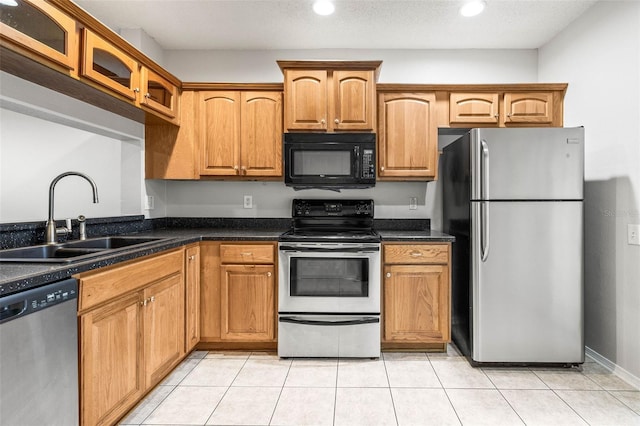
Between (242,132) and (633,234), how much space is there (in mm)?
2800

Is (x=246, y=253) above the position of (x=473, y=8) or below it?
below

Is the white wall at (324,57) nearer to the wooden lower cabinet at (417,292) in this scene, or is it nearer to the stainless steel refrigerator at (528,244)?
the wooden lower cabinet at (417,292)

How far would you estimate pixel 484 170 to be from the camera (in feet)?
7.67

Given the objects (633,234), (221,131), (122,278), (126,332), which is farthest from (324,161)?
(633,234)

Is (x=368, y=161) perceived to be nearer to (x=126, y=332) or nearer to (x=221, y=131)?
(x=221, y=131)

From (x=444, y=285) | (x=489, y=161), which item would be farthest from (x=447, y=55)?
(x=444, y=285)

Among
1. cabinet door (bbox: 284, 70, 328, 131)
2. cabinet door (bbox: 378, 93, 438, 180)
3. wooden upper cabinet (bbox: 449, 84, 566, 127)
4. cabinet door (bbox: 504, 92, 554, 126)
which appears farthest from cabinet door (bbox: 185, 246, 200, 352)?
cabinet door (bbox: 504, 92, 554, 126)

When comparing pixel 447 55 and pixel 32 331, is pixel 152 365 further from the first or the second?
pixel 447 55

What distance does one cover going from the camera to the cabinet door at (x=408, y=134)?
9.46 feet

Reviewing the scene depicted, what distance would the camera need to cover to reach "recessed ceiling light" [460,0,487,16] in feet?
8.06

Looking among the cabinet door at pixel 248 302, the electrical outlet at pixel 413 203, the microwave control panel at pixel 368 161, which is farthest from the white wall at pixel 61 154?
the electrical outlet at pixel 413 203

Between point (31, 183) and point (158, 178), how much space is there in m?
1.02

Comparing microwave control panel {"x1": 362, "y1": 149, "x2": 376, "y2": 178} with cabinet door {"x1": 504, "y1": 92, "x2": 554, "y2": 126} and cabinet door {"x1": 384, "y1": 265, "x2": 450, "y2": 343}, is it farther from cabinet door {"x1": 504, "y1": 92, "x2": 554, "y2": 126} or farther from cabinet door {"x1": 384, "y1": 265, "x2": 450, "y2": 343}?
cabinet door {"x1": 504, "y1": 92, "x2": 554, "y2": 126}

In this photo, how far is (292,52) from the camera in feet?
10.6
